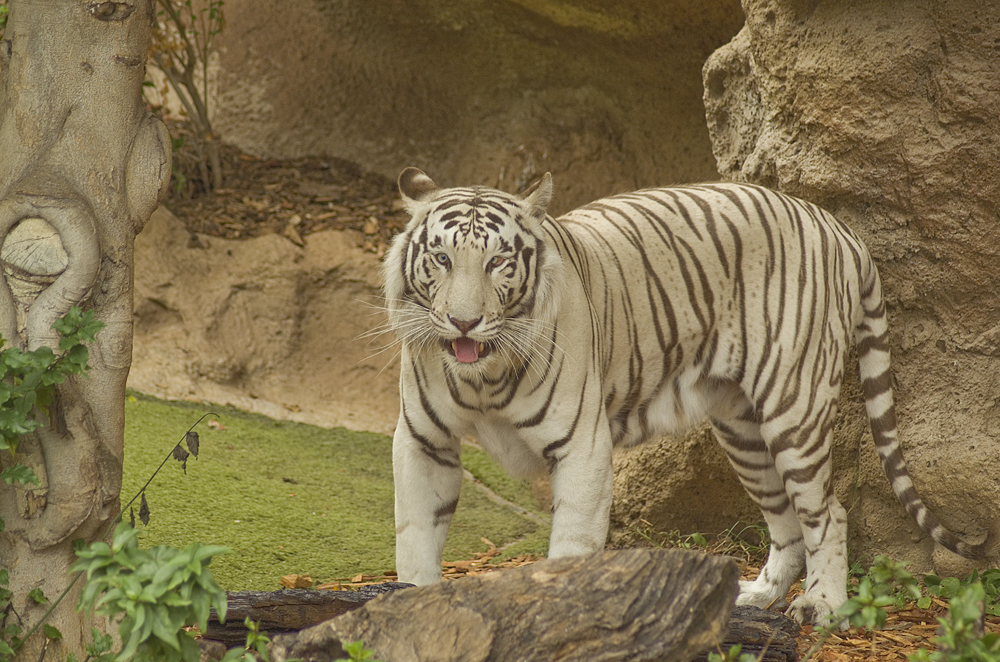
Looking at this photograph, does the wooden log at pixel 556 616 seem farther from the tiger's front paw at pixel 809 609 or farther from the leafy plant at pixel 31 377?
the tiger's front paw at pixel 809 609

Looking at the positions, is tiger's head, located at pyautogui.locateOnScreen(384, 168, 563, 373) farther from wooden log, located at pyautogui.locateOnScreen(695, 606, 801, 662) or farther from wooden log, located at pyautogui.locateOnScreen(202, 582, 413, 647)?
wooden log, located at pyautogui.locateOnScreen(695, 606, 801, 662)

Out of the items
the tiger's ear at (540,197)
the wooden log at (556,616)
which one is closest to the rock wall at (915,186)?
the tiger's ear at (540,197)

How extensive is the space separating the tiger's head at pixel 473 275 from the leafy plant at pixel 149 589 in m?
1.27

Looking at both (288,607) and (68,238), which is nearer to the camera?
(68,238)

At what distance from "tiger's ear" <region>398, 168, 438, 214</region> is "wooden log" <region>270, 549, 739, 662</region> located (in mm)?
1496

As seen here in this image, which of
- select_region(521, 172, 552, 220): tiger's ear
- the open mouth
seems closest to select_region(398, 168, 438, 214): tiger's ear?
select_region(521, 172, 552, 220): tiger's ear

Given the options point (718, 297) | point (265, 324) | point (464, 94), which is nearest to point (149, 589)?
point (718, 297)

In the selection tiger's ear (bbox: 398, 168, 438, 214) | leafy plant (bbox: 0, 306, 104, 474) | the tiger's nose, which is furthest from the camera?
tiger's ear (bbox: 398, 168, 438, 214)

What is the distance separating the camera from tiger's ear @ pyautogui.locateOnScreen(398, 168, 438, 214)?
11.2ft

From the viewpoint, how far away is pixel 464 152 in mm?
7715

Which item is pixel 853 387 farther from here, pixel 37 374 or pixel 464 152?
pixel 464 152

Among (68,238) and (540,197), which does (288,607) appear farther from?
(540,197)

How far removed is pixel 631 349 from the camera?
3.74 metres

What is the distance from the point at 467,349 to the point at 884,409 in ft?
5.79
